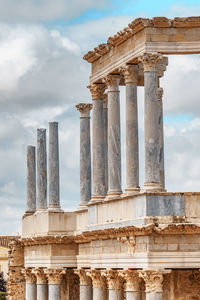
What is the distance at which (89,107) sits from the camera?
47031 millimetres

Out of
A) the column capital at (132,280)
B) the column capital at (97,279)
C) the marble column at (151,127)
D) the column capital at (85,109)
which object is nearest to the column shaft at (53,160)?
the column capital at (85,109)

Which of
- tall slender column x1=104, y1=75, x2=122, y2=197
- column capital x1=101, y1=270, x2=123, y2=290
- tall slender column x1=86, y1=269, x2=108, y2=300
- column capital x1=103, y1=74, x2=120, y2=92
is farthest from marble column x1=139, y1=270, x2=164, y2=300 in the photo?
column capital x1=103, y1=74, x2=120, y2=92

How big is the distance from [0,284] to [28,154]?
5615 centimetres

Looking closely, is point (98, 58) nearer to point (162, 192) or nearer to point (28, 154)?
point (162, 192)

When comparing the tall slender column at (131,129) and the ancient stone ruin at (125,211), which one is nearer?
the ancient stone ruin at (125,211)

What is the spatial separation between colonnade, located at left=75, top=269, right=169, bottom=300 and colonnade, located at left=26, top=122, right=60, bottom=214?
548cm

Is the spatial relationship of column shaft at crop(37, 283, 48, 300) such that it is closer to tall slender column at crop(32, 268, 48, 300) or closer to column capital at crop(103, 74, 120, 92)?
tall slender column at crop(32, 268, 48, 300)

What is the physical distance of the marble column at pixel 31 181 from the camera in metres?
53.4

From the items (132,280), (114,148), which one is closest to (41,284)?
(114,148)

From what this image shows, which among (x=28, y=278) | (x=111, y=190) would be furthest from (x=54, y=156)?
(x=111, y=190)

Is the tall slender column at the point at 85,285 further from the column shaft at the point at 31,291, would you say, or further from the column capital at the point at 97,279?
the column shaft at the point at 31,291

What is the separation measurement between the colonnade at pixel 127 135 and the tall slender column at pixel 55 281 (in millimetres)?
3323

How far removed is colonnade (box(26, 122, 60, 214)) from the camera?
48.1 meters

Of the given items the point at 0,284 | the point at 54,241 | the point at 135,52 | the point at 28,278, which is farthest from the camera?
the point at 0,284
